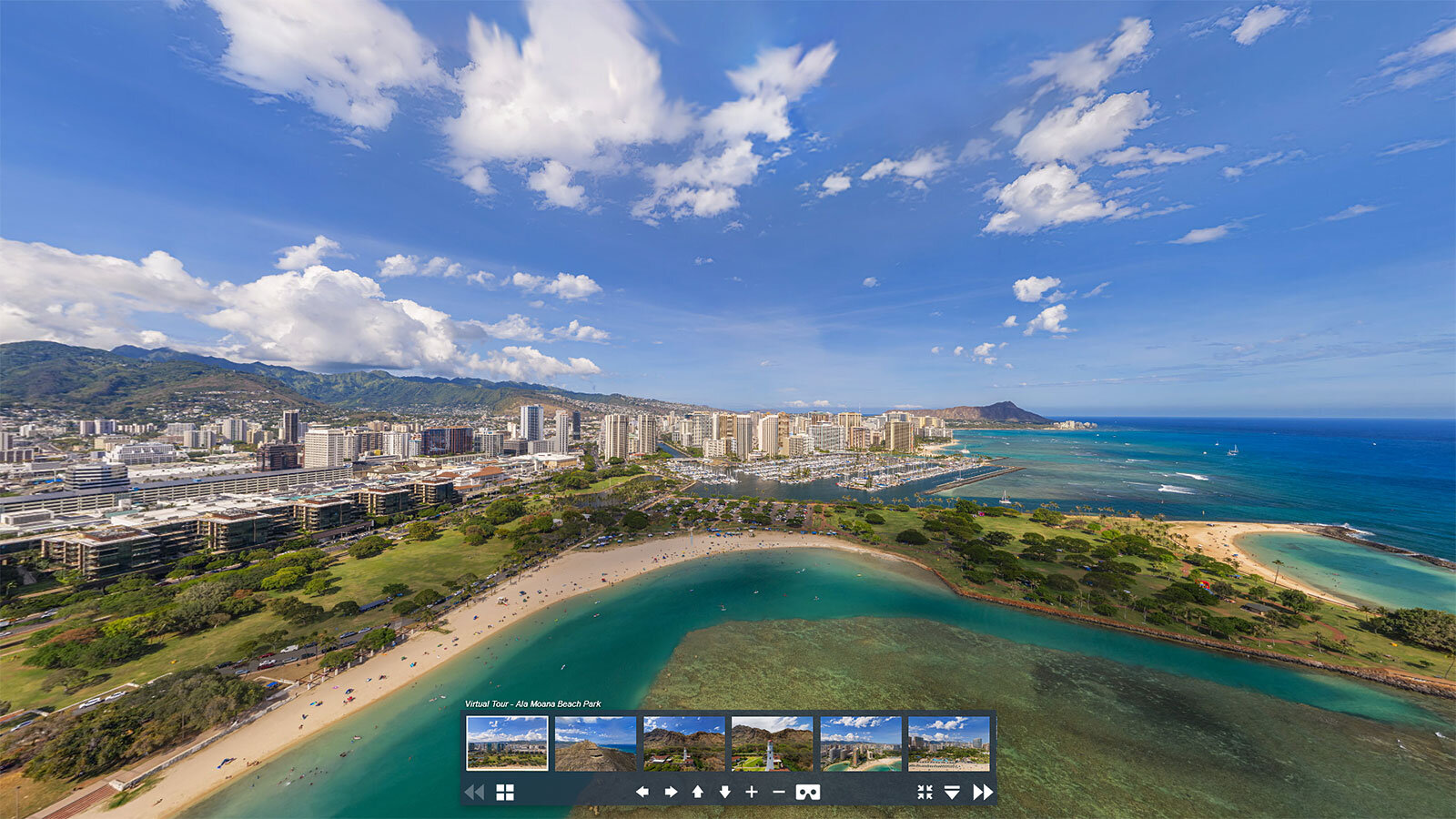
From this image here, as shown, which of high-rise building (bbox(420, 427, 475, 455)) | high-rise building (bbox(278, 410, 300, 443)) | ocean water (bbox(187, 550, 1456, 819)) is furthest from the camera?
high-rise building (bbox(420, 427, 475, 455))

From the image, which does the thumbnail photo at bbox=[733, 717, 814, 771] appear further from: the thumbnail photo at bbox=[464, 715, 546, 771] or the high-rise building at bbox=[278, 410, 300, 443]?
the high-rise building at bbox=[278, 410, 300, 443]

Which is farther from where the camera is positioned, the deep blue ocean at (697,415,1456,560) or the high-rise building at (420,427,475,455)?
the high-rise building at (420,427,475,455)

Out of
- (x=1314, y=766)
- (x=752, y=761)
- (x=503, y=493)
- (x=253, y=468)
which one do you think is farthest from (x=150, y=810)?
(x=253, y=468)

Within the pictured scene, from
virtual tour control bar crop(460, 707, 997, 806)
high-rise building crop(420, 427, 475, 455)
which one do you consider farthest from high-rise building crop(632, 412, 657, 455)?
virtual tour control bar crop(460, 707, 997, 806)

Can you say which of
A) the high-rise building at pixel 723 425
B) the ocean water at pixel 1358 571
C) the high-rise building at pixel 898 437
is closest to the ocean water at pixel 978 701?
the ocean water at pixel 1358 571

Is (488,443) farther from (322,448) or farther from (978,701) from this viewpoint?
(978,701)

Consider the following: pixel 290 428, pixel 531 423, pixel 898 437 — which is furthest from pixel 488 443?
pixel 898 437

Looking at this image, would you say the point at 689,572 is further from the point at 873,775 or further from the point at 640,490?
the point at 640,490
